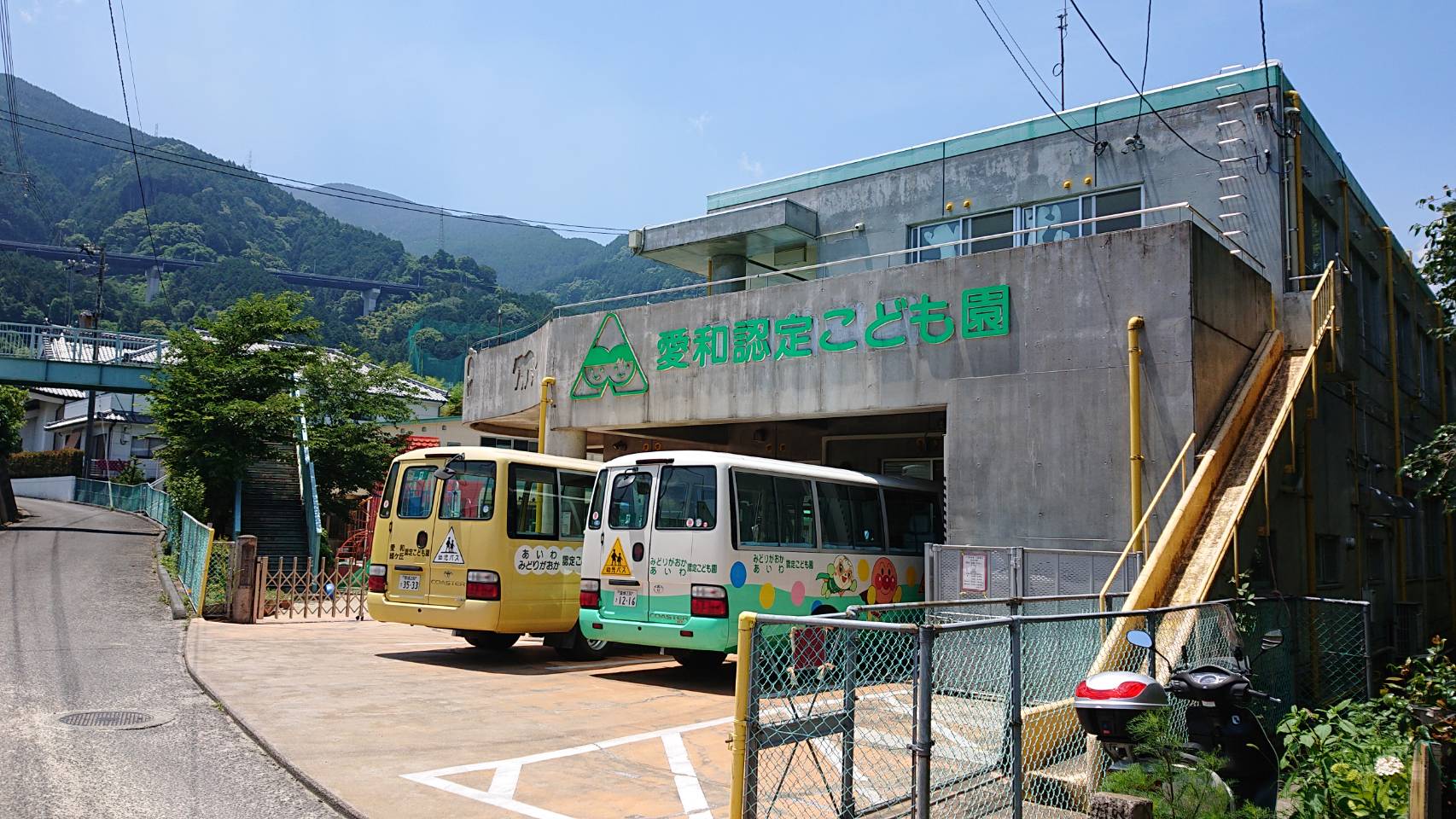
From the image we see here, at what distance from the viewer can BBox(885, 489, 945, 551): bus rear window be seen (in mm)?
14828

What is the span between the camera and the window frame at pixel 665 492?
38.4 feet

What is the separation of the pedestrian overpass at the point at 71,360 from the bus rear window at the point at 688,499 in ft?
89.8

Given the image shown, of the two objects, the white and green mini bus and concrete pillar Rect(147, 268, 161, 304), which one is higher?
concrete pillar Rect(147, 268, 161, 304)

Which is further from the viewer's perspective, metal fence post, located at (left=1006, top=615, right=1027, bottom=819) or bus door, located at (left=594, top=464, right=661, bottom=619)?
bus door, located at (left=594, top=464, right=661, bottom=619)

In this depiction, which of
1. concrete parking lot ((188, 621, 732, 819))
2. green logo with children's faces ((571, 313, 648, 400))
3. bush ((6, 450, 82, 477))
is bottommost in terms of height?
concrete parking lot ((188, 621, 732, 819))

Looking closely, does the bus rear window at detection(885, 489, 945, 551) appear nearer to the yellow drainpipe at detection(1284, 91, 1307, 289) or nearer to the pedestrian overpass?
the yellow drainpipe at detection(1284, 91, 1307, 289)

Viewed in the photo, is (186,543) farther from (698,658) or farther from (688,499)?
(688,499)

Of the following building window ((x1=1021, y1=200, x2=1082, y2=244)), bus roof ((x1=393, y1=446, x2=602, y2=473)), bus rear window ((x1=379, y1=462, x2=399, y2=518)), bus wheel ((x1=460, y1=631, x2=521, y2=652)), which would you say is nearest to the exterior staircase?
bus wheel ((x1=460, y1=631, x2=521, y2=652))

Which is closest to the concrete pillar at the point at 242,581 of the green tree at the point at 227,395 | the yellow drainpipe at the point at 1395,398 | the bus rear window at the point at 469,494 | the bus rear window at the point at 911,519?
the bus rear window at the point at 469,494

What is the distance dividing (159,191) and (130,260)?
23.9 m

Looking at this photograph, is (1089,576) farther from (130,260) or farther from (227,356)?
(130,260)

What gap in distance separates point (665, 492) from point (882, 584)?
3960 mm

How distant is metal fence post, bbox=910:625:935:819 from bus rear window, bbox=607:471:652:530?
25.6 ft

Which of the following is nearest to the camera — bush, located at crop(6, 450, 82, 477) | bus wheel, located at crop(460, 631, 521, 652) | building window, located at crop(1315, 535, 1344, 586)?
bus wheel, located at crop(460, 631, 521, 652)
